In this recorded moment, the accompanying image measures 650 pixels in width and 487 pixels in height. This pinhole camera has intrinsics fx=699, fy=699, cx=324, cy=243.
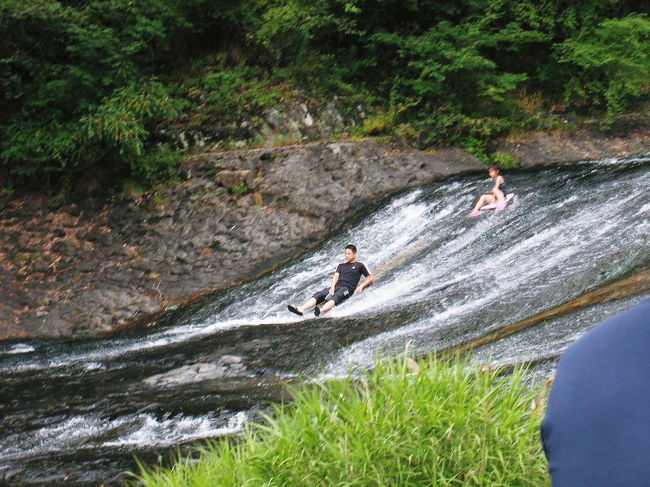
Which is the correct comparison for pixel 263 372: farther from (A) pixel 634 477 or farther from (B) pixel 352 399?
(A) pixel 634 477

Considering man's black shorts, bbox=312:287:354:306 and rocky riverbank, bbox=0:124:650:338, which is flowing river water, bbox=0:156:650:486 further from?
rocky riverbank, bbox=0:124:650:338

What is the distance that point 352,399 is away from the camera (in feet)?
13.3

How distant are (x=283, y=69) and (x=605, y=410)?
17.0 metres

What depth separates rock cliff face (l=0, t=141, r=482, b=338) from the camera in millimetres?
12719

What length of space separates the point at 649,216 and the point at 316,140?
7.76 meters

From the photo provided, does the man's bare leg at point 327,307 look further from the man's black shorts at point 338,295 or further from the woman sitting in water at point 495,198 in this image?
the woman sitting in water at point 495,198

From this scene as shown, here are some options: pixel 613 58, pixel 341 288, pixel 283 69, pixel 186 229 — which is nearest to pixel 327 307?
pixel 341 288

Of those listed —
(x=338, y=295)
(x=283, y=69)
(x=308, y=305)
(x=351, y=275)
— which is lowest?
(x=308, y=305)

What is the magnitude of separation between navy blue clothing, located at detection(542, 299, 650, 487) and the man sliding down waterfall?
29.4 feet

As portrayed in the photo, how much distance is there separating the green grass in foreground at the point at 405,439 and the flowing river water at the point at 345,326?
119 centimetres

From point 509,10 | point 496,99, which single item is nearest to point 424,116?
point 496,99

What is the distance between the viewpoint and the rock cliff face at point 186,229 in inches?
501

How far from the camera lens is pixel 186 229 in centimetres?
1402

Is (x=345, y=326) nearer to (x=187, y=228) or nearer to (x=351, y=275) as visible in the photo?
(x=351, y=275)
